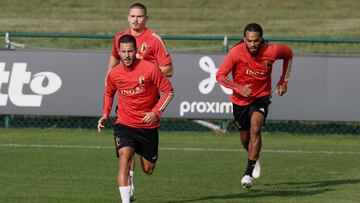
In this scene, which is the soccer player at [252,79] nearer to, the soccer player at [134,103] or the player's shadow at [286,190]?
the player's shadow at [286,190]

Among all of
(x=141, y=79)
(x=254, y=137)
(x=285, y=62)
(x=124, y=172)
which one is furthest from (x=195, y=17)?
(x=124, y=172)

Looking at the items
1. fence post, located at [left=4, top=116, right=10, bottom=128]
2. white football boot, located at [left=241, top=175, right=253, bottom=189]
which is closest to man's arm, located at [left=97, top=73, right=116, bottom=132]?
white football boot, located at [left=241, top=175, right=253, bottom=189]

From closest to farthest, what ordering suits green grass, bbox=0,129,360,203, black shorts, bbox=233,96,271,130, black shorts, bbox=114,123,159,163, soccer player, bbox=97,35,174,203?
soccer player, bbox=97,35,174,203
black shorts, bbox=114,123,159,163
green grass, bbox=0,129,360,203
black shorts, bbox=233,96,271,130

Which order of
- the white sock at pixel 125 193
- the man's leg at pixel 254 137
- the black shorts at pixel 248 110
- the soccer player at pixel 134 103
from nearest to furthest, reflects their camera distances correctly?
1. the white sock at pixel 125 193
2. the soccer player at pixel 134 103
3. the man's leg at pixel 254 137
4. the black shorts at pixel 248 110

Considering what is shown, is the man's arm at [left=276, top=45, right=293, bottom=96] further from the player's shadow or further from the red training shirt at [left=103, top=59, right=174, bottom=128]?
the red training shirt at [left=103, top=59, right=174, bottom=128]

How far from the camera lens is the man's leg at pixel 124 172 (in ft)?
34.5

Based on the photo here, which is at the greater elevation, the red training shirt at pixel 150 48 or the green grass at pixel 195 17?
the red training shirt at pixel 150 48

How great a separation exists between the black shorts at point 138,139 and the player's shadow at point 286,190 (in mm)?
917

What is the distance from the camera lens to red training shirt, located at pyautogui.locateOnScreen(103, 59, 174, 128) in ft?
35.4

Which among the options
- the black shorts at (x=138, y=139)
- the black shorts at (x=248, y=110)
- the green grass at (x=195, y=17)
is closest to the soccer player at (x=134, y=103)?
the black shorts at (x=138, y=139)

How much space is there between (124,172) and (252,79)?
10.0 feet

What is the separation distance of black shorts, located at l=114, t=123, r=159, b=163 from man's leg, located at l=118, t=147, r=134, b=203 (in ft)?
0.25

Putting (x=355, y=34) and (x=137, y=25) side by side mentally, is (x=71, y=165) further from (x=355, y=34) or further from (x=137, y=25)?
(x=355, y=34)

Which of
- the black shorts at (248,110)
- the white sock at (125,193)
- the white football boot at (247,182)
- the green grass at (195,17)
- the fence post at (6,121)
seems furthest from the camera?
the green grass at (195,17)
